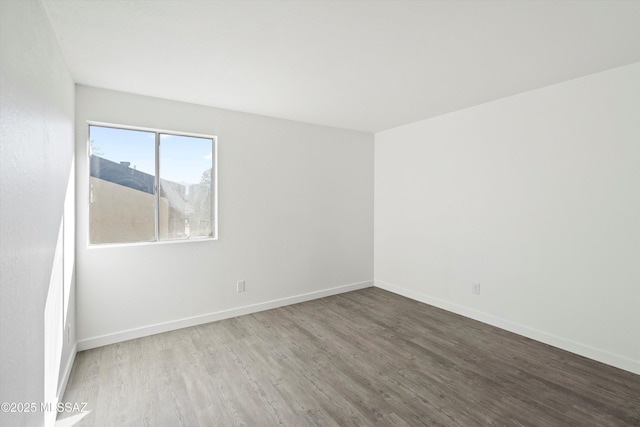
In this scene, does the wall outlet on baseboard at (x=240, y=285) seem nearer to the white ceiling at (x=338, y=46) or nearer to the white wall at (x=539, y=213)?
the white ceiling at (x=338, y=46)

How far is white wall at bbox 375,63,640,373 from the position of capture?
261 centimetres

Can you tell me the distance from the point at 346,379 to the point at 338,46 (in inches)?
102

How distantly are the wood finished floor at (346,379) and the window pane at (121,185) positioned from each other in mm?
1145

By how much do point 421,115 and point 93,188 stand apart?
3896 mm

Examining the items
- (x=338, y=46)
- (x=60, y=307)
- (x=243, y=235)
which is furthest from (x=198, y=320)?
(x=338, y=46)

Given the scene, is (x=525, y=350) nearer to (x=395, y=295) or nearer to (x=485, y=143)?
(x=395, y=295)

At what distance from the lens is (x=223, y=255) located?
3705 mm

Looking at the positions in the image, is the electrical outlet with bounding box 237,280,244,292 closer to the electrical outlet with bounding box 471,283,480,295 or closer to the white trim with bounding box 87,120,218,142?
the white trim with bounding box 87,120,218,142

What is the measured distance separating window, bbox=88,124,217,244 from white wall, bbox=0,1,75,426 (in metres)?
1.05

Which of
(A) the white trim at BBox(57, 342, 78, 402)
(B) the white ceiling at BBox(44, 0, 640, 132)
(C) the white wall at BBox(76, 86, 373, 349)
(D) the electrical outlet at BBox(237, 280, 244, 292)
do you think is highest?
(B) the white ceiling at BBox(44, 0, 640, 132)

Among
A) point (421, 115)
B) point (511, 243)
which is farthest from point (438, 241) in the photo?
point (421, 115)

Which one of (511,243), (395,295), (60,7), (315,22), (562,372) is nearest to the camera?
(60,7)

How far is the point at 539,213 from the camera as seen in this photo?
312cm

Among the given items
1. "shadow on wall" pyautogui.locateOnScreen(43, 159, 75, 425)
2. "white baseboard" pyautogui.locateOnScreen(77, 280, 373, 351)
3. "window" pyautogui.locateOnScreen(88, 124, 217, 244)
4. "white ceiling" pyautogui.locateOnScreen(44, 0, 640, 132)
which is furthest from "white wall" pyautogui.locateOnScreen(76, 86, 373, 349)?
"white ceiling" pyautogui.locateOnScreen(44, 0, 640, 132)
